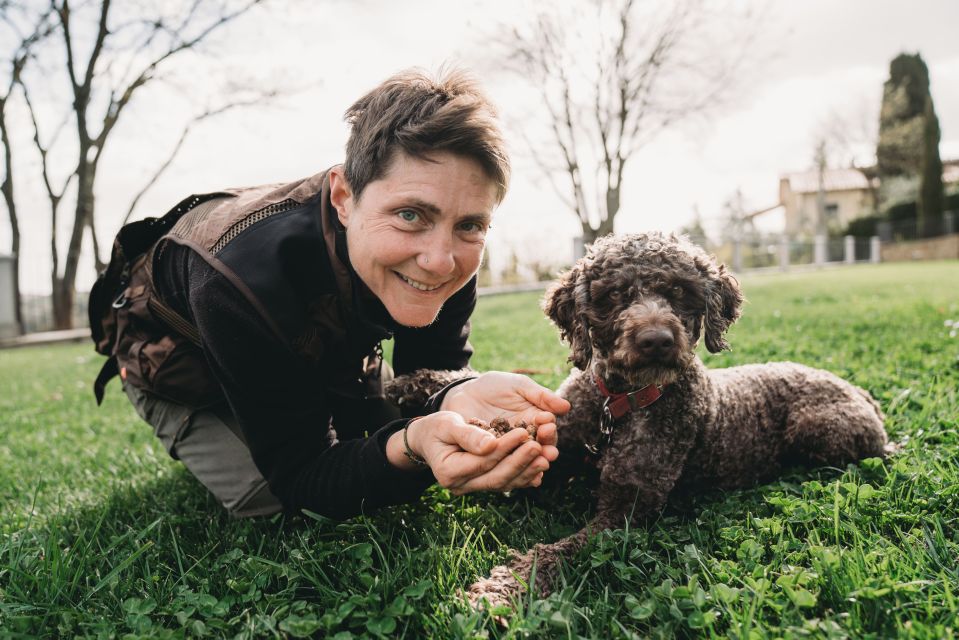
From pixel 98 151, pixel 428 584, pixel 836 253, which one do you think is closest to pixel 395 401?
pixel 428 584

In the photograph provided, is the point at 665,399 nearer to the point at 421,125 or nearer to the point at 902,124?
the point at 421,125

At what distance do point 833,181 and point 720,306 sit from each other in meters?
64.9

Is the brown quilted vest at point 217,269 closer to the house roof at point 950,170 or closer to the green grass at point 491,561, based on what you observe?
the green grass at point 491,561

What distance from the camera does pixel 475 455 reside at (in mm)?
1848

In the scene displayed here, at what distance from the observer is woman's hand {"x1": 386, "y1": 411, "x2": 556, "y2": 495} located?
1850 mm

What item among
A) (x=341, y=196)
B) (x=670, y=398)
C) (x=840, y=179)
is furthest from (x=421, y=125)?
(x=840, y=179)

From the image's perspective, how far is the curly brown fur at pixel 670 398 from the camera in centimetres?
247

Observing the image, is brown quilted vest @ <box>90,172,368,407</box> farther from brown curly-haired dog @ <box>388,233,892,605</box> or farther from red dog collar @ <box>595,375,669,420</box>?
red dog collar @ <box>595,375,669,420</box>

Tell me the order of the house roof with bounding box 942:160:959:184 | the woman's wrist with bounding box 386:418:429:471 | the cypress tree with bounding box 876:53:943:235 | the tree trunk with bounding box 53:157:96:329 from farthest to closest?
the house roof with bounding box 942:160:959:184 → the cypress tree with bounding box 876:53:943:235 → the tree trunk with bounding box 53:157:96:329 → the woman's wrist with bounding box 386:418:429:471

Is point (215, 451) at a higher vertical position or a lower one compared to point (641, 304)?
lower

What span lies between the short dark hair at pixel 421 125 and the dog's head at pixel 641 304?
26.5 inches

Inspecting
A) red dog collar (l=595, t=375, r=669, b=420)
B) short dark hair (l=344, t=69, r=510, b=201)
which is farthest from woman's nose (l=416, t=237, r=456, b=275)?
red dog collar (l=595, t=375, r=669, b=420)

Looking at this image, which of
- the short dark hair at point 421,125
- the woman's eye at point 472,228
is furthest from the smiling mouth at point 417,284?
the short dark hair at point 421,125

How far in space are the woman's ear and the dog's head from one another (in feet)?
3.51
